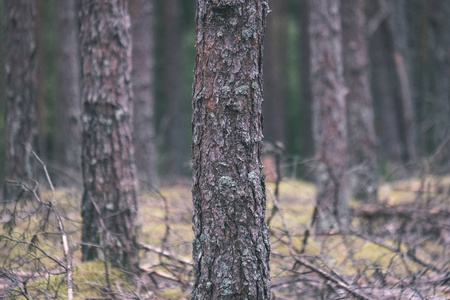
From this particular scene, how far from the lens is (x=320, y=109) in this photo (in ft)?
31.3

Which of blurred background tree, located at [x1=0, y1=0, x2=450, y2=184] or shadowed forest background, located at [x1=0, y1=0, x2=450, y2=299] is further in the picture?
blurred background tree, located at [x1=0, y1=0, x2=450, y2=184]

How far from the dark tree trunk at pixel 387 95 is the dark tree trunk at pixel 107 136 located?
17.6 metres

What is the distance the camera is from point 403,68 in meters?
20.6

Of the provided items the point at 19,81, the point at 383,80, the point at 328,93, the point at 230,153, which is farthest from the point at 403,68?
the point at 230,153

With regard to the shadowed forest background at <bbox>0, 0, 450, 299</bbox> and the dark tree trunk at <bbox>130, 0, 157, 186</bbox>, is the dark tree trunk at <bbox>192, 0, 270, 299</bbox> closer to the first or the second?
the shadowed forest background at <bbox>0, 0, 450, 299</bbox>

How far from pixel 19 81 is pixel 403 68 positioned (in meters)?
15.6

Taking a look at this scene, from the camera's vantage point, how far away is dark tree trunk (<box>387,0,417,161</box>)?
20.6m

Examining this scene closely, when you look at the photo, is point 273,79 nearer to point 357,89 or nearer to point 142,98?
point 142,98

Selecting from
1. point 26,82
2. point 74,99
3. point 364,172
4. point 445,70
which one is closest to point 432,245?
point 364,172

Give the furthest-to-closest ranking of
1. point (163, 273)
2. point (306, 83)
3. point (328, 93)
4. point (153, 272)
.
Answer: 1. point (306, 83)
2. point (328, 93)
3. point (163, 273)
4. point (153, 272)

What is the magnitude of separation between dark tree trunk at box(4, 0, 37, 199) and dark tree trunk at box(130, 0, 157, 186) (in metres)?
4.52

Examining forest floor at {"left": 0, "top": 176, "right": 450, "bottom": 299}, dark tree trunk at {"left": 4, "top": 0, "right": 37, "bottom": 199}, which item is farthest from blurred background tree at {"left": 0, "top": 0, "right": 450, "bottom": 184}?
forest floor at {"left": 0, "top": 176, "right": 450, "bottom": 299}

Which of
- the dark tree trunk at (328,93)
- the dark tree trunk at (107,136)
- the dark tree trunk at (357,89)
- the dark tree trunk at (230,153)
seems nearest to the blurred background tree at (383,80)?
the dark tree trunk at (357,89)

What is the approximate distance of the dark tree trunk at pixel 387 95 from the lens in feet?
74.5
